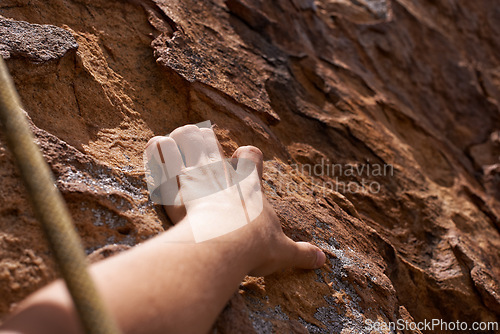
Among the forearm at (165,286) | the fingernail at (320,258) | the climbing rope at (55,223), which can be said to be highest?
the climbing rope at (55,223)

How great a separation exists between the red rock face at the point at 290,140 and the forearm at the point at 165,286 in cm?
14

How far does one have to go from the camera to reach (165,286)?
1131mm

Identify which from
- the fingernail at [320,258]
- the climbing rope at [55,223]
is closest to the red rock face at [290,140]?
the fingernail at [320,258]

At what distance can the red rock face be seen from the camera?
4.79 feet

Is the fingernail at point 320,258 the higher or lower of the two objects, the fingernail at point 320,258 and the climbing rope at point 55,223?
the lower

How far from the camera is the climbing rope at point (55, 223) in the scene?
94cm

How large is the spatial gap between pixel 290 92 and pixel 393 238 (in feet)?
3.41

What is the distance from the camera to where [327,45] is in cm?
328

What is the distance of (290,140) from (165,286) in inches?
59.0

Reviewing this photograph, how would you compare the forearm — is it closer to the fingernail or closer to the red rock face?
the red rock face

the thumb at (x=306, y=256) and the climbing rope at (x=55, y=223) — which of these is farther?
the thumb at (x=306, y=256)

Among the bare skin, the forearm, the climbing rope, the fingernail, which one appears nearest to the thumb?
the fingernail

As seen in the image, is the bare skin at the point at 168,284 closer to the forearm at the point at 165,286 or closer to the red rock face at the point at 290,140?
the forearm at the point at 165,286

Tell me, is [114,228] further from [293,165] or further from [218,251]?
[293,165]
